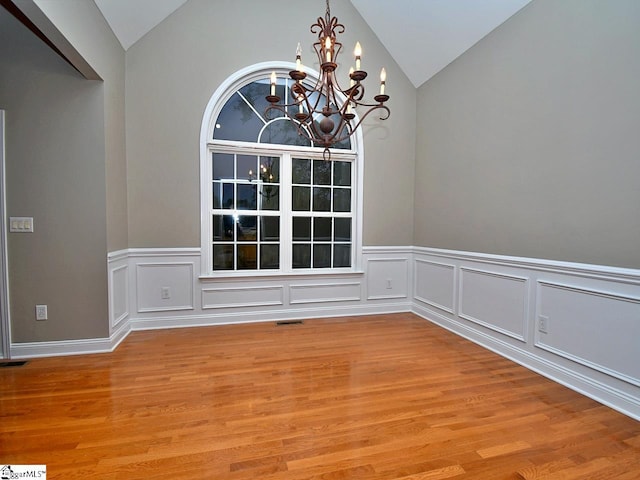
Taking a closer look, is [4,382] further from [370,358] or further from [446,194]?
[446,194]

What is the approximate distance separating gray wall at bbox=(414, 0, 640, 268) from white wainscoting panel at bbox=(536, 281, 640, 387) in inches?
10.0

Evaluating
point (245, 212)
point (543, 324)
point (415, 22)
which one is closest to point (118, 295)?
point (245, 212)

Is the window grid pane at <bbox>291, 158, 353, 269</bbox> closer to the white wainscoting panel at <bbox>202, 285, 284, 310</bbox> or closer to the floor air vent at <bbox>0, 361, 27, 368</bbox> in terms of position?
the white wainscoting panel at <bbox>202, 285, 284, 310</bbox>

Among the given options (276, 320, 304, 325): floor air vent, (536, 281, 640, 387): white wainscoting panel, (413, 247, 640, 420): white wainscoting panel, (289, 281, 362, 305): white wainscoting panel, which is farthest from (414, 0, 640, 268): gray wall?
(276, 320, 304, 325): floor air vent

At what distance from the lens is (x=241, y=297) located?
3916mm

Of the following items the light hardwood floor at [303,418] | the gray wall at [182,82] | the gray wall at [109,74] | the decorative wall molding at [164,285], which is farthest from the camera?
the decorative wall molding at [164,285]

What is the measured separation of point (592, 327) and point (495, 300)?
86cm

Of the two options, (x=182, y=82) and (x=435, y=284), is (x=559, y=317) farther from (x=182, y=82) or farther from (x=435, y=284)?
(x=182, y=82)

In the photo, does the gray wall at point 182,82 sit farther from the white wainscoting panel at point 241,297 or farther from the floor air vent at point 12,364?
the floor air vent at point 12,364

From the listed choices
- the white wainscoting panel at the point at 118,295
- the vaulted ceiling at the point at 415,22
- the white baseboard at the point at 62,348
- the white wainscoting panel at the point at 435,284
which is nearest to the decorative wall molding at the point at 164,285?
the white wainscoting panel at the point at 118,295

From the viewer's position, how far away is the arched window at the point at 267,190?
382 centimetres

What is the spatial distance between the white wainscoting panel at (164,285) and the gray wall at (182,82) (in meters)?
0.26

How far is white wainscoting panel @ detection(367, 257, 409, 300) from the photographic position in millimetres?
4352

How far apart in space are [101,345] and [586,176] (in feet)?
13.8
